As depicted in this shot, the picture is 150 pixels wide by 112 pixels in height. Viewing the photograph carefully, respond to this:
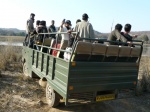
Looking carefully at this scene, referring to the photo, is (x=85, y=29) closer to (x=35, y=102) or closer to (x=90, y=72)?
(x=90, y=72)

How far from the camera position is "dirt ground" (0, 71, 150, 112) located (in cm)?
575

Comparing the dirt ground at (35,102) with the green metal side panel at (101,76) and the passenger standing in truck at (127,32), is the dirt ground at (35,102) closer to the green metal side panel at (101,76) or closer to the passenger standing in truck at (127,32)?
the green metal side panel at (101,76)

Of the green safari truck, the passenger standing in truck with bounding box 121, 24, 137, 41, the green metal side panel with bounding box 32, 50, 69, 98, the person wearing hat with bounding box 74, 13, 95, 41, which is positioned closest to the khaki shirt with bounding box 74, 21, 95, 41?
the person wearing hat with bounding box 74, 13, 95, 41

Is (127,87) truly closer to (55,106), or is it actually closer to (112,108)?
(112,108)

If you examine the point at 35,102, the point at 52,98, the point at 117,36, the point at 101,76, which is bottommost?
the point at 35,102

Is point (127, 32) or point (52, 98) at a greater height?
point (127, 32)

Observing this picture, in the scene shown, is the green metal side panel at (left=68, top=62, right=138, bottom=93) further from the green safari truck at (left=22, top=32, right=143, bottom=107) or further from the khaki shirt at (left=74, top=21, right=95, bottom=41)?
the khaki shirt at (left=74, top=21, right=95, bottom=41)

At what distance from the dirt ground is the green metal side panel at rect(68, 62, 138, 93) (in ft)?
3.10

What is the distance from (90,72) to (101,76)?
0.31 m

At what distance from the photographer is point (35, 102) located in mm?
6133

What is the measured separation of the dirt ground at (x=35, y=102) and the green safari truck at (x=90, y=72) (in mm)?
399

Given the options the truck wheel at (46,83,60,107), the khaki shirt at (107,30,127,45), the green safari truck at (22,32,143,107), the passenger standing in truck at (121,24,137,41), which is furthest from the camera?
the passenger standing in truck at (121,24,137,41)

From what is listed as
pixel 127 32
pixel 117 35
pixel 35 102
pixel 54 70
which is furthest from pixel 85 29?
pixel 35 102

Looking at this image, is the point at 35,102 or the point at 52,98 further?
the point at 35,102
